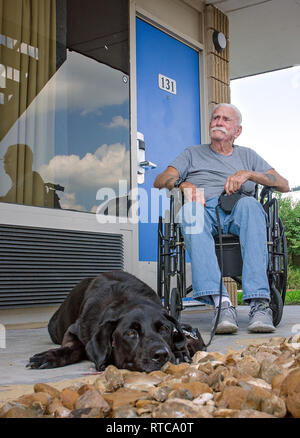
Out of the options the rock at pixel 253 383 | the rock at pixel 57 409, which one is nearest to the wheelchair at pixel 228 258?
the rock at pixel 253 383

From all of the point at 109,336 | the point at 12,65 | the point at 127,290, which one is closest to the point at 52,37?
the point at 12,65

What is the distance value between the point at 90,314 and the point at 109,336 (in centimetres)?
25

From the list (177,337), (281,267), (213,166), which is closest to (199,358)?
(177,337)

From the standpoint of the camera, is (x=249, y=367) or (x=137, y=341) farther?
(x=137, y=341)

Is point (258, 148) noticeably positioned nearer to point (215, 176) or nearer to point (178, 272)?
point (215, 176)

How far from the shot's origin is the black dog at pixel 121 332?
1.43 metres

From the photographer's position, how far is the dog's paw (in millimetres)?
1632

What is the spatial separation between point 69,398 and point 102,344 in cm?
55

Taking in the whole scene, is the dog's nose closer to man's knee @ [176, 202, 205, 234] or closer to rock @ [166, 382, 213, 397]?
rock @ [166, 382, 213, 397]

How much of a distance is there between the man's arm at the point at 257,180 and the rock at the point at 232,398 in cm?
179

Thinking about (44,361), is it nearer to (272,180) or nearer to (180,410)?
(180,410)

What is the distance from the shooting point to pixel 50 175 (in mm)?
3273

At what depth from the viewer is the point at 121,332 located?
4.90 feet

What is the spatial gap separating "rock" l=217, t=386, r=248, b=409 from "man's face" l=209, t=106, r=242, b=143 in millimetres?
2242
